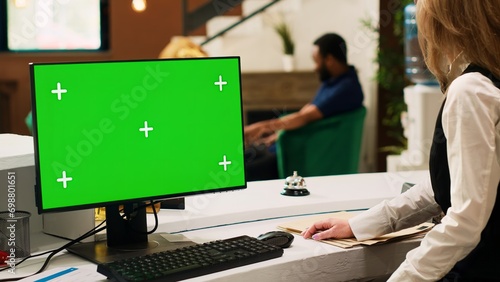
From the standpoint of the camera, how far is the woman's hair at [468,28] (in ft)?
5.50

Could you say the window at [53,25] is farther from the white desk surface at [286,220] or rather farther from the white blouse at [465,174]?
the white blouse at [465,174]

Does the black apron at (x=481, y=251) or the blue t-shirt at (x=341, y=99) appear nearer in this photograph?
the black apron at (x=481, y=251)

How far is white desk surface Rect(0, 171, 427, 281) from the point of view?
1855 millimetres

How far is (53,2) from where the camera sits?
8156mm

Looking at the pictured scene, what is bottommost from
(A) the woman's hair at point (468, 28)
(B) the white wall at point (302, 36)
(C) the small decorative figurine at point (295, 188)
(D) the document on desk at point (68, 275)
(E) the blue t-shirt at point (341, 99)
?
(D) the document on desk at point (68, 275)

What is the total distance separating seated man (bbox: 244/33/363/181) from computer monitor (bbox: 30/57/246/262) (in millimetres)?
3789

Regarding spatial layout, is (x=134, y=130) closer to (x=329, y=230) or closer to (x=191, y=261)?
(x=191, y=261)

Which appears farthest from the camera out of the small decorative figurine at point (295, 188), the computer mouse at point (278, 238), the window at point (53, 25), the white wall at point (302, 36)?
the window at point (53, 25)

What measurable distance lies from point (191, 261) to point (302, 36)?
6.58 metres

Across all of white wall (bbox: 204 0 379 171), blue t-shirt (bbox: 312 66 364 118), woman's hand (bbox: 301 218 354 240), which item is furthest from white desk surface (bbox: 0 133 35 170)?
white wall (bbox: 204 0 379 171)

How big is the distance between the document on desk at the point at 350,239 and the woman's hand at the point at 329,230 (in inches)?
0.6

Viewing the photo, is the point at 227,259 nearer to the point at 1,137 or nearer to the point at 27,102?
the point at 1,137

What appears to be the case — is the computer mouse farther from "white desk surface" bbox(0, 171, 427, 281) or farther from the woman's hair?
the woman's hair

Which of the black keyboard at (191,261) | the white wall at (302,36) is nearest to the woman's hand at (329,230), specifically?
the black keyboard at (191,261)
